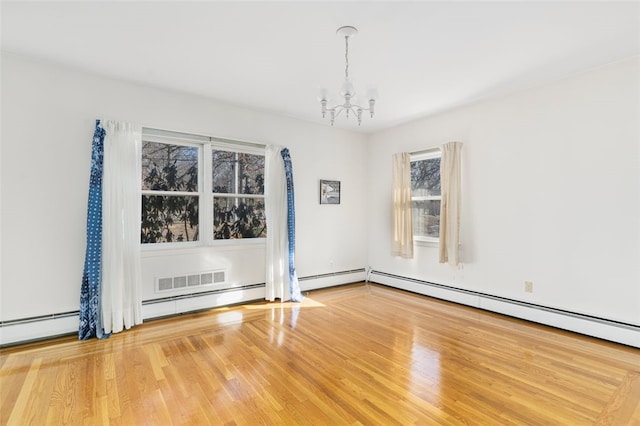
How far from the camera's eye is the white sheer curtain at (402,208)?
4852mm

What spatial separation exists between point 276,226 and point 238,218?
1.76 ft

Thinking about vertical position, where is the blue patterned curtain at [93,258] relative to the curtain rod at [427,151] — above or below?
below

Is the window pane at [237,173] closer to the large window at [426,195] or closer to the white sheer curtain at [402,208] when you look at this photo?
the white sheer curtain at [402,208]

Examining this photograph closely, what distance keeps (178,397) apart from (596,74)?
464 cm

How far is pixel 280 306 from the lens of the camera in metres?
4.19

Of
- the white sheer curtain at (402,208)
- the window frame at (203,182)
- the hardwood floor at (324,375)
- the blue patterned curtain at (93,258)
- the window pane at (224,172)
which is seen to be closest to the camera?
the hardwood floor at (324,375)

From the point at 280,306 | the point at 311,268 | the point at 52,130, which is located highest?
the point at 52,130

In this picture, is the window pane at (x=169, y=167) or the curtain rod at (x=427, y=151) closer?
the window pane at (x=169, y=167)

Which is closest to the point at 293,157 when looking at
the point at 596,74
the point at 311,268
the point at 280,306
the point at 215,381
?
the point at 311,268

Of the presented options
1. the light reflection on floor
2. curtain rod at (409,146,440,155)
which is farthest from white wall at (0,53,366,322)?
curtain rod at (409,146,440,155)

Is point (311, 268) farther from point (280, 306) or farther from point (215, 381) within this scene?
point (215, 381)

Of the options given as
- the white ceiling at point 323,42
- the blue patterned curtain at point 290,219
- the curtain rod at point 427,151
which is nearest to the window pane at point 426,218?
the curtain rod at point 427,151

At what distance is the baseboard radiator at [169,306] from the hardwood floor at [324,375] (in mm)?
144

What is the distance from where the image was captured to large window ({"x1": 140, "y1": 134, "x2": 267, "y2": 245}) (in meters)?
3.75
